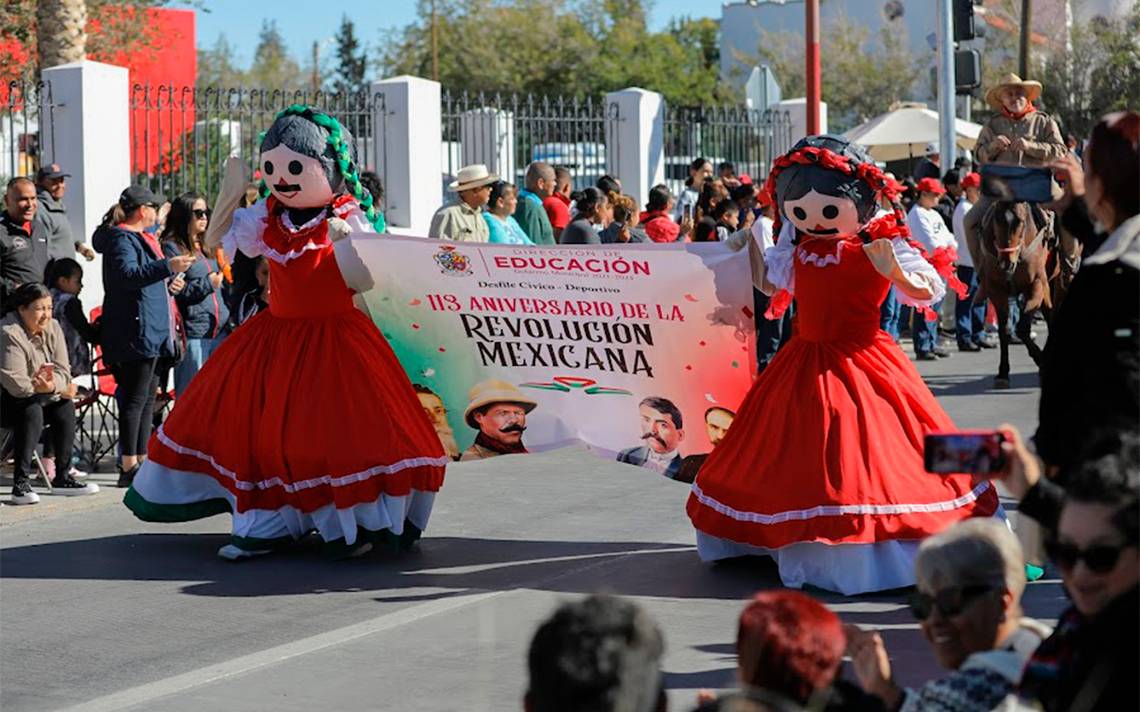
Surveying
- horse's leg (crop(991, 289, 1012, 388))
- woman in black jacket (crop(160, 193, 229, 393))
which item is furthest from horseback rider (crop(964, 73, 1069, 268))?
woman in black jacket (crop(160, 193, 229, 393))

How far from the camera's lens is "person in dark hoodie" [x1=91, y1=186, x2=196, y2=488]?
10.8 metres

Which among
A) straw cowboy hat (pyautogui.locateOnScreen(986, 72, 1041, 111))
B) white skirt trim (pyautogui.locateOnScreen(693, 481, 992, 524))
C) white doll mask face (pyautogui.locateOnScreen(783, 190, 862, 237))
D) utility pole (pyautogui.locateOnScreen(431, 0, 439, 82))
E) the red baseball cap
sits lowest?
white skirt trim (pyautogui.locateOnScreen(693, 481, 992, 524))

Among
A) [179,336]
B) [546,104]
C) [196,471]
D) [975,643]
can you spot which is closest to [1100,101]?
[546,104]

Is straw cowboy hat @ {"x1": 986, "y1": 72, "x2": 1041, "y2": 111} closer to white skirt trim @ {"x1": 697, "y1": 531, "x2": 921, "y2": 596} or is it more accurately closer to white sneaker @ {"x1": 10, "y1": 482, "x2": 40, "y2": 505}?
white skirt trim @ {"x1": 697, "y1": 531, "x2": 921, "y2": 596}

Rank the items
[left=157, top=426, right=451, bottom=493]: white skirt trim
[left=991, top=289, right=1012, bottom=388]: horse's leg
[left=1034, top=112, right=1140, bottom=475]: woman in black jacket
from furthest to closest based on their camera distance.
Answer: [left=991, top=289, right=1012, bottom=388]: horse's leg
[left=157, top=426, right=451, bottom=493]: white skirt trim
[left=1034, top=112, right=1140, bottom=475]: woman in black jacket

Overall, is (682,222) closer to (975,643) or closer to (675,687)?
(675,687)

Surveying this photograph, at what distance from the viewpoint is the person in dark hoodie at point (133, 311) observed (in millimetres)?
10758

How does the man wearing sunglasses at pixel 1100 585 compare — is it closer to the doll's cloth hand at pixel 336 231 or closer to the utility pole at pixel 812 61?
the doll's cloth hand at pixel 336 231

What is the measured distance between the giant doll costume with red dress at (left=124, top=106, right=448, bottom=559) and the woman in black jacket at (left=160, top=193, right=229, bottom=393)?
250cm

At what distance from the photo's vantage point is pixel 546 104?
19.0 meters

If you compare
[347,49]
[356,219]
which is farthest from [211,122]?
[347,49]

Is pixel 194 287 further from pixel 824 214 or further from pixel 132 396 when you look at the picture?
pixel 824 214

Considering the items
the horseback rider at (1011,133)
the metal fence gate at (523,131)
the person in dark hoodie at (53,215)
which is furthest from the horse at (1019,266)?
the person in dark hoodie at (53,215)

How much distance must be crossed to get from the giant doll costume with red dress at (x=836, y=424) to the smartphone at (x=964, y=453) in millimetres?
4156
